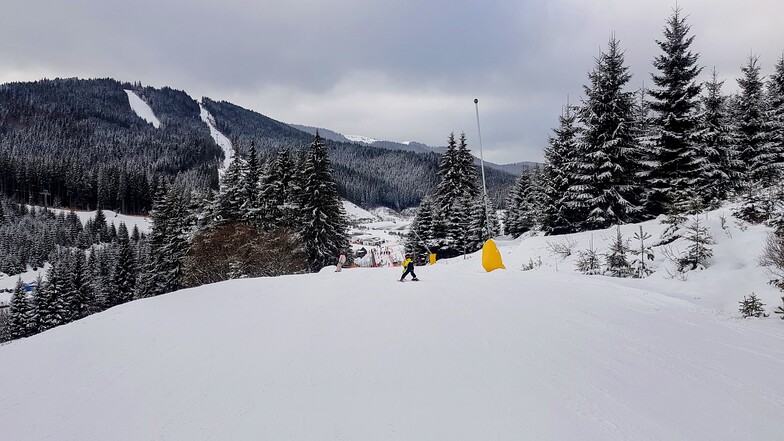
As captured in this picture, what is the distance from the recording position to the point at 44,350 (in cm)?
711

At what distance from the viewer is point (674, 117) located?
20312 mm

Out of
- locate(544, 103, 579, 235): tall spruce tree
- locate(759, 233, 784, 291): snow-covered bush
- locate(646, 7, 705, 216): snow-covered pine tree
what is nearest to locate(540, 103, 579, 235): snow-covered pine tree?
locate(544, 103, 579, 235): tall spruce tree

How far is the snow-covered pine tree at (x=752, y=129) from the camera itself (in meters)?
22.6

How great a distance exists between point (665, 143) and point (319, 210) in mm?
24212

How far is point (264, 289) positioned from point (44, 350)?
5.25 m

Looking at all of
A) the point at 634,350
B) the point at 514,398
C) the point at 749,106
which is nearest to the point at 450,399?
the point at 514,398

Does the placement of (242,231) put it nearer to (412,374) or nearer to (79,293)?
(412,374)

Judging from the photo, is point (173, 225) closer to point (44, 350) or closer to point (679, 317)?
point (44, 350)

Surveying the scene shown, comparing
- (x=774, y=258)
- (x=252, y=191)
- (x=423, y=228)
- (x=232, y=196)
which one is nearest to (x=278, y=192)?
(x=252, y=191)

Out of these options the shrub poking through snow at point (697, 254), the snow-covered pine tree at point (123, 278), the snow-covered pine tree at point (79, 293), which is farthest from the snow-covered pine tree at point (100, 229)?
the shrub poking through snow at point (697, 254)

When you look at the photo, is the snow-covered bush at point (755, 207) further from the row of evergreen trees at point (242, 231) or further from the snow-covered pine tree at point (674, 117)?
the row of evergreen trees at point (242, 231)

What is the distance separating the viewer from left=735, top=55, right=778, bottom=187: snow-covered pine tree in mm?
22609

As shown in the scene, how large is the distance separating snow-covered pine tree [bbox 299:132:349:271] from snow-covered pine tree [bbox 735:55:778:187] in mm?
28287

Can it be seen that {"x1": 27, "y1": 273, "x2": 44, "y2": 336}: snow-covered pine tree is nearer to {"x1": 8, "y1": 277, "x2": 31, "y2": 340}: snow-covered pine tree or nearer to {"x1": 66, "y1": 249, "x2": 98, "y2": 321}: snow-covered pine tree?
{"x1": 8, "y1": 277, "x2": 31, "y2": 340}: snow-covered pine tree
